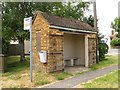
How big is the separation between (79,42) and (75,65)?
163 centimetres

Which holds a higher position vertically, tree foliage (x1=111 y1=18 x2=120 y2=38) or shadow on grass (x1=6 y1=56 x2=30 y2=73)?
tree foliage (x1=111 y1=18 x2=120 y2=38)

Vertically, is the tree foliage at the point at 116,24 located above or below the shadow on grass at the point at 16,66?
above

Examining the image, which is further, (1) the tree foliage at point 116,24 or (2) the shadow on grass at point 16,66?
(1) the tree foliage at point 116,24

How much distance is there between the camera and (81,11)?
24.1m

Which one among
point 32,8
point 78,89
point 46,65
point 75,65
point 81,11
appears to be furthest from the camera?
point 81,11

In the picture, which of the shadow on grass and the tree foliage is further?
the tree foliage

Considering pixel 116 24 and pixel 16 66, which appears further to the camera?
pixel 116 24

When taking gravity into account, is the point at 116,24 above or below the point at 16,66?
above

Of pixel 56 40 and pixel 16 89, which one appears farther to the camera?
pixel 56 40

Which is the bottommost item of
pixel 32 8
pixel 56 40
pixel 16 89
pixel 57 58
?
pixel 16 89

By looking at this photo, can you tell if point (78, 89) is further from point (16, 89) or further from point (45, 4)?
point (45, 4)

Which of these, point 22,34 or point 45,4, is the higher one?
point 45,4

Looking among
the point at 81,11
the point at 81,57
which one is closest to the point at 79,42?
the point at 81,57

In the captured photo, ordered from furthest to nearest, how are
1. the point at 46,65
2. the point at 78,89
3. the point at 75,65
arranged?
the point at 75,65
the point at 46,65
the point at 78,89
